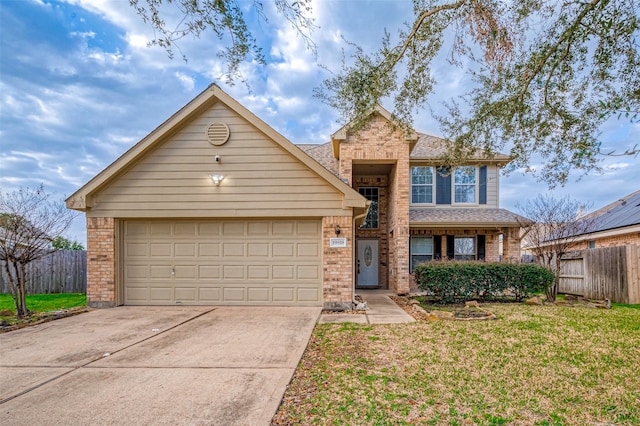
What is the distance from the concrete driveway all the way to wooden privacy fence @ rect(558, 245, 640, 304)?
33.0ft

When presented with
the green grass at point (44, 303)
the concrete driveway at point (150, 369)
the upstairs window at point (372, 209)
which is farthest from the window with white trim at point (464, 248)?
the green grass at point (44, 303)

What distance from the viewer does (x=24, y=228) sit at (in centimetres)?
771

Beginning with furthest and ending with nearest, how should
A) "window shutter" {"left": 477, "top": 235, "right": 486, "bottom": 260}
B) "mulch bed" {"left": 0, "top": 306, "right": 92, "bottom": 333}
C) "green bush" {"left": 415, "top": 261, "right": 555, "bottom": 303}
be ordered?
1. "window shutter" {"left": 477, "top": 235, "right": 486, "bottom": 260}
2. "green bush" {"left": 415, "top": 261, "right": 555, "bottom": 303}
3. "mulch bed" {"left": 0, "top": 306, "right": 92, "bottom": 333}

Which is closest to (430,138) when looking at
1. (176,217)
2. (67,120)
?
(176,217)

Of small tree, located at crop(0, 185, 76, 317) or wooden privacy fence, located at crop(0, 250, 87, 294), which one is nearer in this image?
small tree, located at crop(0, 185, 76, 317)

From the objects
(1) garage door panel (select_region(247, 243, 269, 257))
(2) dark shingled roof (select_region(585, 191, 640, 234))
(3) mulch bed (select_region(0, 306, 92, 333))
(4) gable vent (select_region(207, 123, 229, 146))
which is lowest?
(3) mulch bed (select_region(0, 306, 92, 333))

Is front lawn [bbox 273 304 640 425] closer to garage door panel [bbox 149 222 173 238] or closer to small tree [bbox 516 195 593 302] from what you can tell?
small tree [bbox 516 195 593 302]

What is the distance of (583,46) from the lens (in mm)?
5750

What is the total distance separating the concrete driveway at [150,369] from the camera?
3.14 meters

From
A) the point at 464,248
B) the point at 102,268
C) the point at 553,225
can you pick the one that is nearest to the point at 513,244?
the point at 464,248

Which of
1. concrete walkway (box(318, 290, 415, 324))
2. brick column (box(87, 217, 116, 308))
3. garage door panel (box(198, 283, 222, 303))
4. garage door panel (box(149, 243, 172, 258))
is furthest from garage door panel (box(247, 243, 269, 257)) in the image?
brick column (box(87, 217, 116, 308))

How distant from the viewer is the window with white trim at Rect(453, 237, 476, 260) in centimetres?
1385

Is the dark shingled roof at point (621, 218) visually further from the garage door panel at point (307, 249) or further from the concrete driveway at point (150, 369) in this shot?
the concrete driveway at point (150, 369)

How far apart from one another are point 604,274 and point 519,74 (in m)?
8.98
